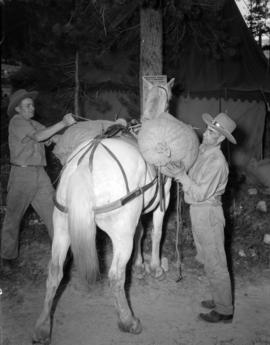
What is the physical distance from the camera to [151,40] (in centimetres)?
552

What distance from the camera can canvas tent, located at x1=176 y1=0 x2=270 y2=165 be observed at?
765cm

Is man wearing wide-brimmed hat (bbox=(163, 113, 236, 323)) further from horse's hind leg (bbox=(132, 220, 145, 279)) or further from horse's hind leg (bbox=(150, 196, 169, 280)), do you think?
horse's hind leg (bbox=(132, 220, 145, 279))

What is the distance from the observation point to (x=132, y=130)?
3492 mm

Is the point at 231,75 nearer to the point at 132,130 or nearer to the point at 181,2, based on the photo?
the point at 181,2

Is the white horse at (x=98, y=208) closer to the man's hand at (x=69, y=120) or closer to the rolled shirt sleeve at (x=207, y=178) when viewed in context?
the rolled shirt sleeve at (x=207, y=178)

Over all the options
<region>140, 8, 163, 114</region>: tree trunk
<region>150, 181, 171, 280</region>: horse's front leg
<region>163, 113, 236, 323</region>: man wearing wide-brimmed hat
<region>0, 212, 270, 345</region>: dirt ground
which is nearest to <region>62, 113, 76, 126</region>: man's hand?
<region>163, 113, 236, 323</region>: man wearing wide-brimmed hat

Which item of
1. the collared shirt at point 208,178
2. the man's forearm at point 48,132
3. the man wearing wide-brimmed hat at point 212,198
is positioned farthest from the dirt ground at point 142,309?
the man's forearm at point 48,132

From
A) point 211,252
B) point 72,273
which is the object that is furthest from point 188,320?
point 72,273

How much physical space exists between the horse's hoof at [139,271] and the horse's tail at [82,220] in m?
1.54

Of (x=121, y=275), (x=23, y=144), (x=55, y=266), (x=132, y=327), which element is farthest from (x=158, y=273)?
(x=23, y=144)

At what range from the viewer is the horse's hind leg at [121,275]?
278 cm

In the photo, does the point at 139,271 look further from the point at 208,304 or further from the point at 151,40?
the point at 151,40

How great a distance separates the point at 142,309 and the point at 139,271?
0.75 meters

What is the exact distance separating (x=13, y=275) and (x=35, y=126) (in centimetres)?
175
